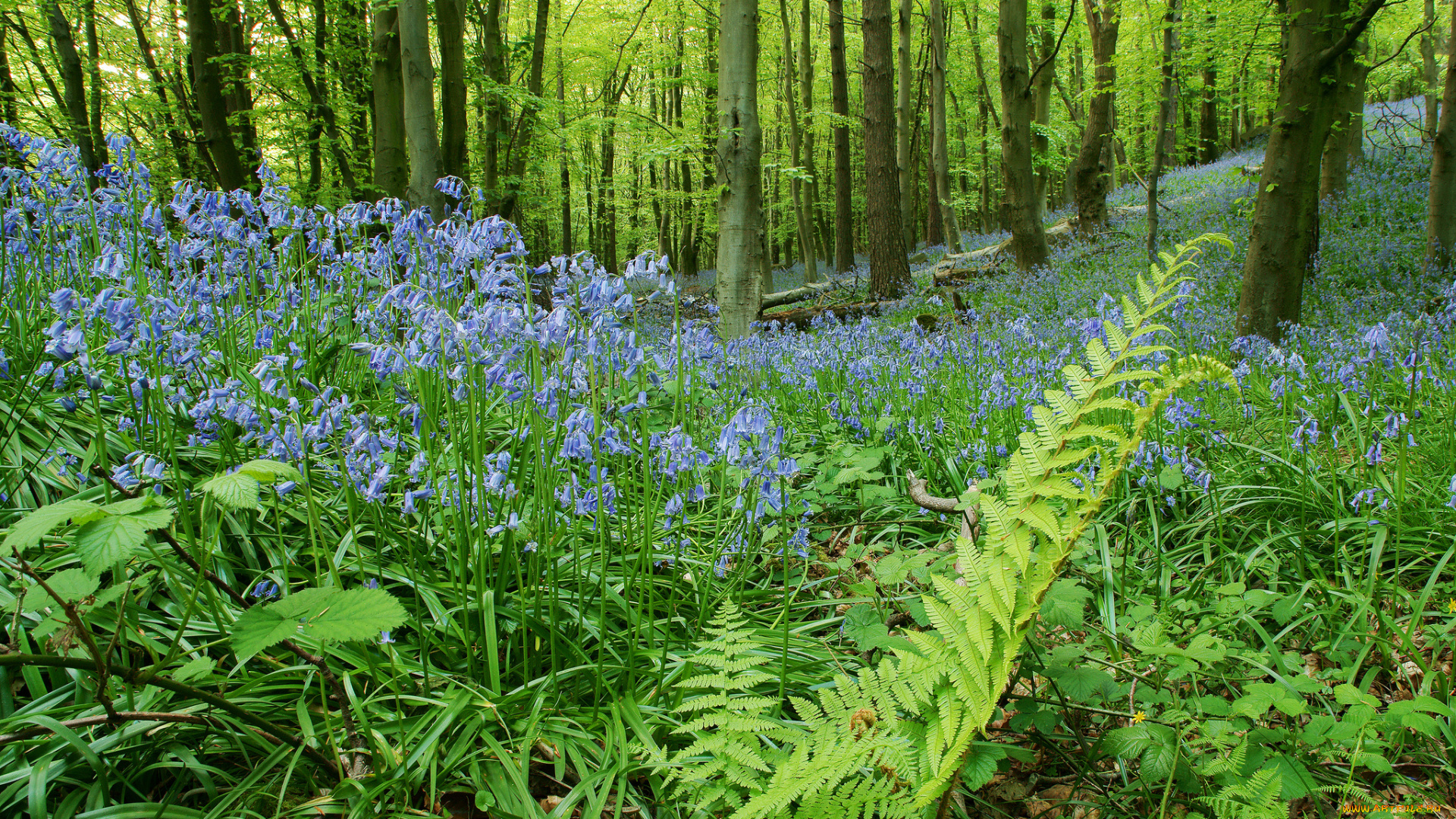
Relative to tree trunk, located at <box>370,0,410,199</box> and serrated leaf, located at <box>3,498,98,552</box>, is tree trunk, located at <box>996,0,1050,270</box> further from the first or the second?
serrated leaf, located at <box>3,498,98,552</box>

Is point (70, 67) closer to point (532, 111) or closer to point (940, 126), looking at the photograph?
point (532, 111)

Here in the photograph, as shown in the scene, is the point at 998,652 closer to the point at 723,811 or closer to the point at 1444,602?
the point at 723,811

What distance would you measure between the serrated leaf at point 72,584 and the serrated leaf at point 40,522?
108 mm

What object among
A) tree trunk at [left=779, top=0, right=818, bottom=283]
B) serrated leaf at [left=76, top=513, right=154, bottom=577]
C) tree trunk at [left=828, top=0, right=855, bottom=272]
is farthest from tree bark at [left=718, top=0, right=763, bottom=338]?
tree trunk at [left=779, top=0, right=818, bottom=283]

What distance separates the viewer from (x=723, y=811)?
1484 mm

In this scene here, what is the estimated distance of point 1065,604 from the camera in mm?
1746

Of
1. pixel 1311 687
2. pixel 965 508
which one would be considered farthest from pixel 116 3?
pixel 1311 687

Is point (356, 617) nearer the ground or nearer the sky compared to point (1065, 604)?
nearer the sky

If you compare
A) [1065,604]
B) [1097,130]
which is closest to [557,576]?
[1065,604]

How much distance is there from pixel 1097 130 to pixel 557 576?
11.8 meters

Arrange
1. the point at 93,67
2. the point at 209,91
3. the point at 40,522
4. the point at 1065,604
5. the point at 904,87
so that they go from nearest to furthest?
the point at 40,522
the point at 1065,604
the point at 209,91
the point at 93,67
the point at 904,87

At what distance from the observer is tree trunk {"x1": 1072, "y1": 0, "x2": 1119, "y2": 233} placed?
10.7 meters

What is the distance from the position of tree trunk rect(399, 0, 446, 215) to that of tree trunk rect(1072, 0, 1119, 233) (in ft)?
31.1

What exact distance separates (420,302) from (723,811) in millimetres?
1538
